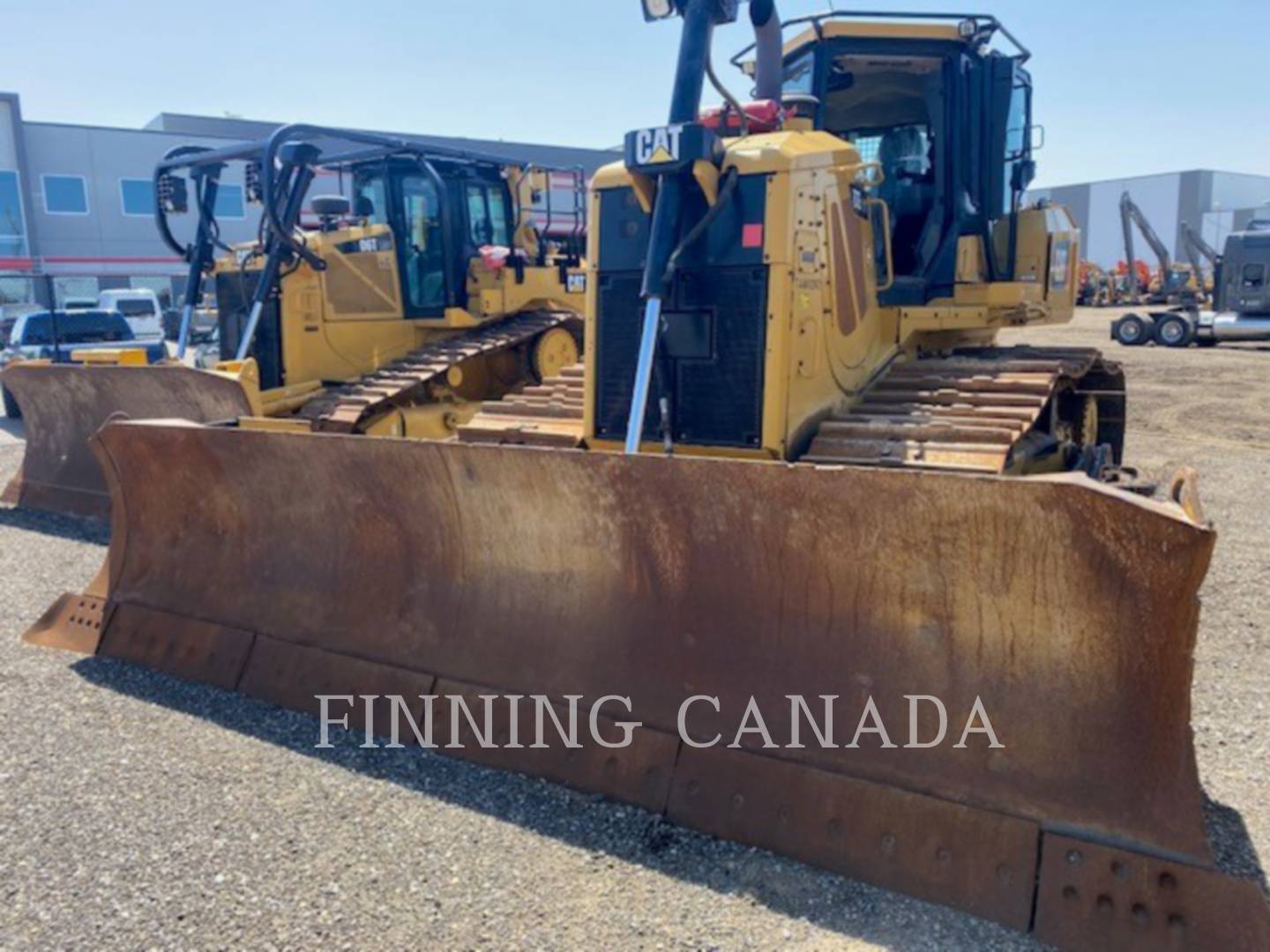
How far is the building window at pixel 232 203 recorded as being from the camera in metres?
34.0

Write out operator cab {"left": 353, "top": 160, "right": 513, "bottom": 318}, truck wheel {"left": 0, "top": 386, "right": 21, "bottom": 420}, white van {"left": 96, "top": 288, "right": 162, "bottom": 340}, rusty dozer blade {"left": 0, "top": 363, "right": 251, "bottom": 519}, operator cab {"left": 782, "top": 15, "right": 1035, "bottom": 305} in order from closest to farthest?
operator cab {"left": 782, "top": 15, "right": 1035, "bottom": 305}
rusty dozer blade {"left": 0, "top": 363, "right": 251, "bottom": 519}
operator cab {"left": 353, "top": 160, "right": 513, "bottom": 318}
truck wheel {"left": 0, "top": 386, "right": 21, "bottom": 420}
white van {"left": 96, "top": 288, "right": 162, "bottom": 340}

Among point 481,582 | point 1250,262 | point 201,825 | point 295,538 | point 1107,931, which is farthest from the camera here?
point 1250,262

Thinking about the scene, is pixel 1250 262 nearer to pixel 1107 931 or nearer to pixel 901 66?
pixel 901 66

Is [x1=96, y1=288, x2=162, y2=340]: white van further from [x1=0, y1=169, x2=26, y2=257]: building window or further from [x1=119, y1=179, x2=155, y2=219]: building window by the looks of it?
[x1=119, y1=179, x2=155, y2=219]: building window

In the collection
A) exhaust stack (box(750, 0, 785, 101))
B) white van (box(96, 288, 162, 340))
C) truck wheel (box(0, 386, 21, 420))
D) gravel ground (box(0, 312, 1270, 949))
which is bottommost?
gravel ground (box(0, 312, 1270, 949))

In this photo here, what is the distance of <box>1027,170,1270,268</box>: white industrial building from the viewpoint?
6034 cm

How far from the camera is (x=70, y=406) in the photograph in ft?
26.5

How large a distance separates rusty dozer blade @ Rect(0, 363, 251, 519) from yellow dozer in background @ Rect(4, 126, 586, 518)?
2cm

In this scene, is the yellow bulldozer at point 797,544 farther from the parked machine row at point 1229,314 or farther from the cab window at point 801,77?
the parked machine row at point 1229,314

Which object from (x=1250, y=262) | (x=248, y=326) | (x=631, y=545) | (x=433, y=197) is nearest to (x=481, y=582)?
(x=631, y=545)

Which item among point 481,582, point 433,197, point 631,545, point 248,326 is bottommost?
point 481,582

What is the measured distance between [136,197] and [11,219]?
12.9 feet

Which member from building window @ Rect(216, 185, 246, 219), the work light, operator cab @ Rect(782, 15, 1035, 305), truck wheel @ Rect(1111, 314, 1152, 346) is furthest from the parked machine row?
building window @ Rect(216, 185, 246, 219)

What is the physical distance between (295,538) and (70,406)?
4.98 metres
